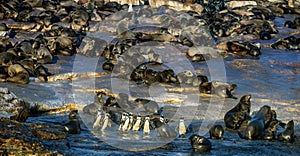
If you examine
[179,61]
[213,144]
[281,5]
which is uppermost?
[281,5]

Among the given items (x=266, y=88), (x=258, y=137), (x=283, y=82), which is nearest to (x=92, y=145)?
(x=258, y=137)

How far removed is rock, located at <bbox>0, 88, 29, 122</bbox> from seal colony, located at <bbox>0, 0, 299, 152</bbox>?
3.50 ft

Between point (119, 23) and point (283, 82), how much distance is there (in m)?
10.2

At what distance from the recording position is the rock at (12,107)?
12289 millimetres

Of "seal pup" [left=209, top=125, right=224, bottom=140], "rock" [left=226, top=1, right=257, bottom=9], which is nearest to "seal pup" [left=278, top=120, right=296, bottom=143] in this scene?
"seal pup" [left=209, top=125, right=224, bottom=140]

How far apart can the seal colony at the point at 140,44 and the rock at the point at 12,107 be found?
1.07 metres

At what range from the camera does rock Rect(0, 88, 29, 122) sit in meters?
12.3

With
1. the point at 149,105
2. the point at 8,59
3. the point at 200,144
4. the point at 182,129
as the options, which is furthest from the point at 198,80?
the point at 200,144

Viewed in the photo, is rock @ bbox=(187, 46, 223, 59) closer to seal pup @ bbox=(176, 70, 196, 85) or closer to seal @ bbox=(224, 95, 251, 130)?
seal pup @ bbox=(176, 70, 196, 85)

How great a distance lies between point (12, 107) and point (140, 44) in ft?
35.2

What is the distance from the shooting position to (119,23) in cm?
2650

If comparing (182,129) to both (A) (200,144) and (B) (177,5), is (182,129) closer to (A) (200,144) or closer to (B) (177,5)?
(A) (200,144)

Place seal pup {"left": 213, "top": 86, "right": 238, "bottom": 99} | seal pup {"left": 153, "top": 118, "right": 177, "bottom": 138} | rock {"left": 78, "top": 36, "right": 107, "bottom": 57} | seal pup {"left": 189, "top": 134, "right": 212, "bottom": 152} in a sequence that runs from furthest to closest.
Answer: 1. rock {"left": 78, "top": 36, "right": 107, "bottom": 57}
2. seal pup {"left": 213, "top": 86, "right": 238, "bottom": 99}
3. seal pup {"left": 153, "top": 118, "right": 177, "bottom": 138}
4. seal pup {"left": 189, "top": 134, "right": 212, "bottom": 152}

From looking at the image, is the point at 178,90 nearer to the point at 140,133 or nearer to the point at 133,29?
the point at 140,133
